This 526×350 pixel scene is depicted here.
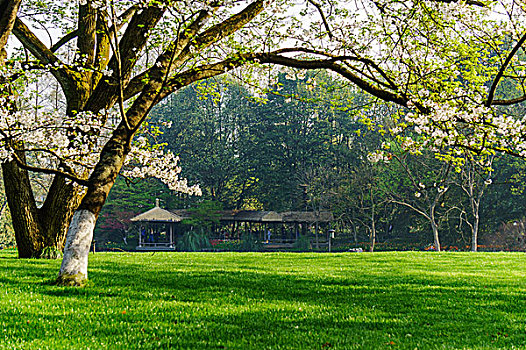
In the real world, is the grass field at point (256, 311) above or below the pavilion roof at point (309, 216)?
below

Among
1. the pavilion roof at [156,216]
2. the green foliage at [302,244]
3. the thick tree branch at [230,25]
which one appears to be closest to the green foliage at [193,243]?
the pavilion roof at [156,216]

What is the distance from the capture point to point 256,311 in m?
6.54

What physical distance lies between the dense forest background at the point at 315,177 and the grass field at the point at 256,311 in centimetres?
2783

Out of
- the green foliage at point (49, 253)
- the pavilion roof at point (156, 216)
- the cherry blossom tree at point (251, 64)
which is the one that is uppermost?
the cherry blossom tree at point (251, 64)

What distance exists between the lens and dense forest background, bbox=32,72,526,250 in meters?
39.7

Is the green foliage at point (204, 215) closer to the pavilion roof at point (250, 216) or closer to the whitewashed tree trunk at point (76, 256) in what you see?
the pavilion roof at point (250, 216)

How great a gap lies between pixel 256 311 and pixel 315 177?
123 feet

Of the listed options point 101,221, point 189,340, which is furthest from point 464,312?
point 101,221

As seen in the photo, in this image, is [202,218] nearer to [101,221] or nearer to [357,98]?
[101,221]

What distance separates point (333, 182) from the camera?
4328cm

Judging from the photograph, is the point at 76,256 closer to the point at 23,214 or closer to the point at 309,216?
the point at 23,214

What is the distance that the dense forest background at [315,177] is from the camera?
39.7 m

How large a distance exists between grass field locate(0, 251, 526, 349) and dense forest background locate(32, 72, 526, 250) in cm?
2783

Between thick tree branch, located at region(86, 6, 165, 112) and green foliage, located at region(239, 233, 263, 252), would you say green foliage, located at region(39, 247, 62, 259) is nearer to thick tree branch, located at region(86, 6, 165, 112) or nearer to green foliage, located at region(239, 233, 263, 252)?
thick tree branch, located at region(86, 6, 165, 112)
